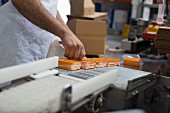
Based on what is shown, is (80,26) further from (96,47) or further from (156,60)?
(156,60)

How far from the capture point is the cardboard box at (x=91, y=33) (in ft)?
6.28

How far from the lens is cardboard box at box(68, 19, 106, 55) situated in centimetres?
192

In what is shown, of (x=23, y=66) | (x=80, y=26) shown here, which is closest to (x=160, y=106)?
(x=23, y=66)

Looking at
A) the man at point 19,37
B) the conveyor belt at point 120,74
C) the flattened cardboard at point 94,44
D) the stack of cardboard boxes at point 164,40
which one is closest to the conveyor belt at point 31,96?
the conveyor belt at point 120,74

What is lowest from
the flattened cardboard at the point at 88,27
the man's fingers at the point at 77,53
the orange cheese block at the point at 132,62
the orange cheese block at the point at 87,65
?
the orange cheese block at the point at 132,62

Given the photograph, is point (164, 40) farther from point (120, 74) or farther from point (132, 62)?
point (120, 74)

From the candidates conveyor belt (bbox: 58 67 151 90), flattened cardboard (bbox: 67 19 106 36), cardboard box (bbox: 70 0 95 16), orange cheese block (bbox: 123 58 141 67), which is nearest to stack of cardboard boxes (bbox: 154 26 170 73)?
orange cheese block (bbox: 123 58 141 67)

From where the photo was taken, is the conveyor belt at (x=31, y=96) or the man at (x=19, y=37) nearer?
the conveyor belt at (x=31, y=96)

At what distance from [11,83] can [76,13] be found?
1327 millimetres

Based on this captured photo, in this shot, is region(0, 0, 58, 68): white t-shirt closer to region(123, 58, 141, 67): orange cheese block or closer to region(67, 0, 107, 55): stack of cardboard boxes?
region(123, 58, 141, 67): orange cheese block

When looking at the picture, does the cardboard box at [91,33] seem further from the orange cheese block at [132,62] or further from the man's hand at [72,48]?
the man's hand at [72,48]

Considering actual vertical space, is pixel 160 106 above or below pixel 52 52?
below

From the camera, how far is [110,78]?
0.83 meters

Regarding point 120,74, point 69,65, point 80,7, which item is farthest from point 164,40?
point 80,7
